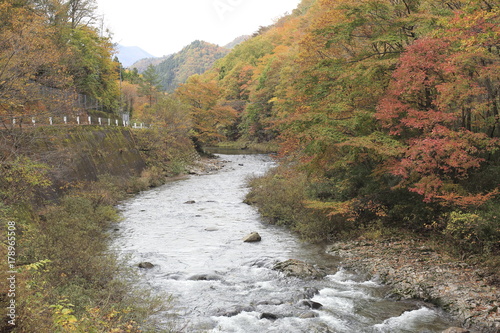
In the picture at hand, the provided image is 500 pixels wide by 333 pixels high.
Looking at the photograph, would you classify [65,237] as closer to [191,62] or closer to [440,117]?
[440,117]

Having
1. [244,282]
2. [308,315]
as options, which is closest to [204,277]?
[244,282]

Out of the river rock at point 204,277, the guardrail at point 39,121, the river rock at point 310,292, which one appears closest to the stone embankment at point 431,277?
the river rock at point 310,292

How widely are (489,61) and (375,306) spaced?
26.3 ft

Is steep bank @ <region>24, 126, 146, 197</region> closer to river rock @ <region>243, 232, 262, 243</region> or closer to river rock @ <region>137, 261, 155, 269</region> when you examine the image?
river rock @ <region>137, 261, 155, 269</region>

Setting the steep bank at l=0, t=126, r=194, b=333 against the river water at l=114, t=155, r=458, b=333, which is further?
the river water at l=114, t=155, r=458, b=333

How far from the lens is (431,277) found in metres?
9.12

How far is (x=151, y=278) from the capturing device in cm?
1031

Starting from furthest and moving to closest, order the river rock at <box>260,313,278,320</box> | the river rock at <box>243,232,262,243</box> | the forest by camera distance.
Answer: the river rock at <box>243,232,262,243</box>, the forest, the river rock at <box>260,313,278,320</box>

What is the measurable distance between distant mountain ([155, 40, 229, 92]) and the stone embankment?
165531mm

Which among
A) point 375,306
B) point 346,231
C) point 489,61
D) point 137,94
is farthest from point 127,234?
point 137,94

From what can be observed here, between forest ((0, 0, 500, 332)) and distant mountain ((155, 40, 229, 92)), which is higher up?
distant mountain ((155, 40, 229, 92))

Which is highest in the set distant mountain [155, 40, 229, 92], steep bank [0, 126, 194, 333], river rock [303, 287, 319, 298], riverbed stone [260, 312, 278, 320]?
distant mountain [155, 40, 229, 92]

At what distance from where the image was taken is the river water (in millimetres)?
7727

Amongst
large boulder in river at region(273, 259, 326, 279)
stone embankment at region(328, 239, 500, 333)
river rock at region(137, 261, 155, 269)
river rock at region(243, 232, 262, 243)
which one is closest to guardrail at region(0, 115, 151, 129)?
river rock at region(137, 261, 155, 269)
